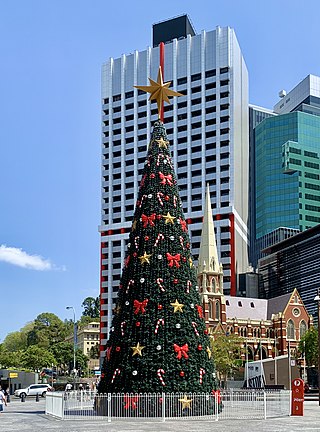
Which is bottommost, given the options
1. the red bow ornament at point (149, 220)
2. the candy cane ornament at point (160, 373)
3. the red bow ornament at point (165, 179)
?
the candy cane ornament at point (160, 373)

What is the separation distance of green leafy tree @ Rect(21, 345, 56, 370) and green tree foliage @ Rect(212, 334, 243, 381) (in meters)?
31.9

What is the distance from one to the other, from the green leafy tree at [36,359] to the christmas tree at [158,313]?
81322 mm

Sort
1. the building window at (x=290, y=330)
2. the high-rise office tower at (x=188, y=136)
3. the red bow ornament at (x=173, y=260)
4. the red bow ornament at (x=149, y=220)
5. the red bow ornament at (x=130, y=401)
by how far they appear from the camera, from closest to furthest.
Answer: the red bow ornament at (x=130, y=401), the red bow ornament at (x=173, y=260), the red bow ornament at (x=149, y=220), the building window at (x=290, y=330), the high-rise office tower at (x=188, y=136)

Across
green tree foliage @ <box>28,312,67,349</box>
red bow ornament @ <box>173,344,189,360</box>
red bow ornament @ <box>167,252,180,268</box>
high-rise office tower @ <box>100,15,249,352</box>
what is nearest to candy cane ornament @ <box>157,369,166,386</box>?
red bow ornament @ <box>173,344,189,360</box>

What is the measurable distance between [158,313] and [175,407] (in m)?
4.19

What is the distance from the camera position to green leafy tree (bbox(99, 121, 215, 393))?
29234 millimetres

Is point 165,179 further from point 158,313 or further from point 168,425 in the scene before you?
point 168,425

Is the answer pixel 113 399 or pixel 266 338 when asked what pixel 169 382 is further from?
pixel 266 338

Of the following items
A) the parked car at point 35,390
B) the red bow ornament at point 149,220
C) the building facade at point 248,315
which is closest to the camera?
the red bow ornament at point 149,220

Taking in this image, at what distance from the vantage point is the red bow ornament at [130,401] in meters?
28.5

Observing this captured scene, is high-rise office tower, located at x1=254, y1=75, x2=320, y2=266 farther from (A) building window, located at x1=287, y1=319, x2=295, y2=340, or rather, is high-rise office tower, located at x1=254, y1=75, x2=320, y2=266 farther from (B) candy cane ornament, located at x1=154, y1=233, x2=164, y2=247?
(B) candy cane ornament, located at x1=154, y1=233, x2=164, y2=247

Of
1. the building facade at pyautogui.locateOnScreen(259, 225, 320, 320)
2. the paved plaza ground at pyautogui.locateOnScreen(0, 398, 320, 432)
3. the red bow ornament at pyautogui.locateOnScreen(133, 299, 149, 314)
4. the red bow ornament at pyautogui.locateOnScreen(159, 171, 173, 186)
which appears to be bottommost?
the paved plaza ground at pyautogui.locateOnScreen(0, 398, 320, 432)

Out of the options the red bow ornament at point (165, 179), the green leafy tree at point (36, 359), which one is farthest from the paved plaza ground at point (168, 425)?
the green leafy tree at point (36, 359)

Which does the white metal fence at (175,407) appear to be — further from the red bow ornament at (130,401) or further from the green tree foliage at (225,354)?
the green tree foliage at (225,354)
